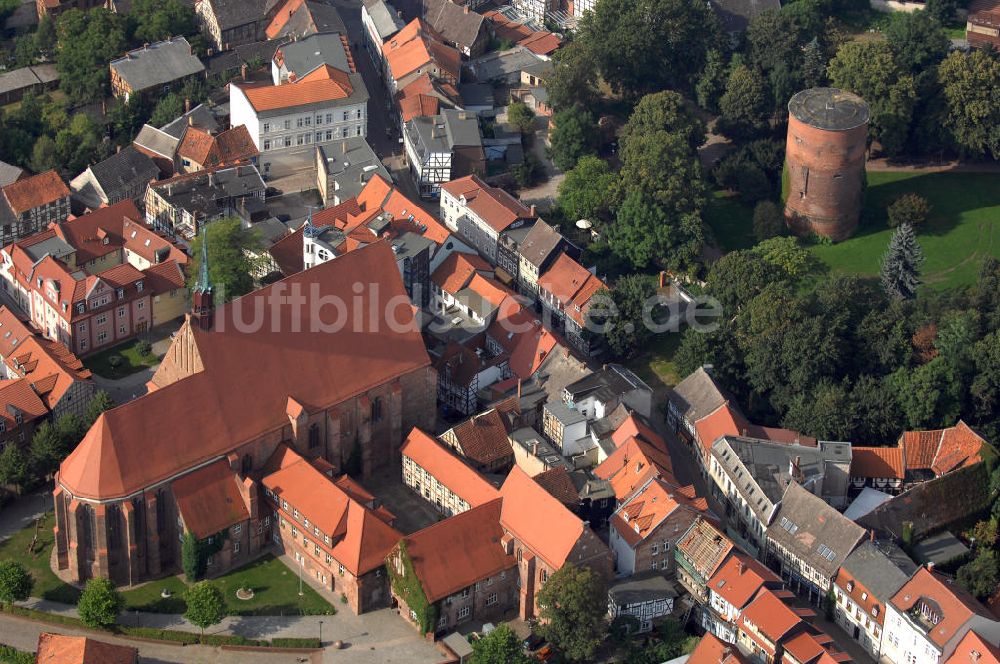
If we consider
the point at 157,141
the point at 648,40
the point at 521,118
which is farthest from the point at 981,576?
the point at 157,141

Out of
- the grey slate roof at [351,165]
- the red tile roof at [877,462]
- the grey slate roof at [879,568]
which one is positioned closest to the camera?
the grey slate roof at [879,568]

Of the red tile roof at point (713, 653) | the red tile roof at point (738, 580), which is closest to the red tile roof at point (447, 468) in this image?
the red tile roof at point (738, 580)

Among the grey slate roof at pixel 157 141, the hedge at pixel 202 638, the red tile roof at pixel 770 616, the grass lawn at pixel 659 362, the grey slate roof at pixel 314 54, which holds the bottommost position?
the grass lawn at pixel 659 362

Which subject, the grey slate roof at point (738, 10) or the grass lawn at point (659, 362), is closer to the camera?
the grass lawn at point (659, 362)

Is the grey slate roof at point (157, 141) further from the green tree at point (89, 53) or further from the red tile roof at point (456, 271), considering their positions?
the red tile roof at point (456, 271)

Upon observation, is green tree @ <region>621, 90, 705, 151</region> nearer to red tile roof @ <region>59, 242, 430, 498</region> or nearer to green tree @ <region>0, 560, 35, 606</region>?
red tile roof @ <region>59, 242, 430, 498</region>

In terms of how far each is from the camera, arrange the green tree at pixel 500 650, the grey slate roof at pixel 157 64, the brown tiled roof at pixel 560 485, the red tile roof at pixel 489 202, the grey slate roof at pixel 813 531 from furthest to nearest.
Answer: the grey slate roof at pixel 157 64 → the red tile roof at pixel 489 202 → the brown tiled roof at pixel 560 485 → the grey slate roof at pixel 813 531 → the green tree at pixel 500 650

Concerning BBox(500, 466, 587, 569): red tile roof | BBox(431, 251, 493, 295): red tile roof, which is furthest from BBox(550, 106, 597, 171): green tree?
BBox(500, 466, 587, 569): red tile roof

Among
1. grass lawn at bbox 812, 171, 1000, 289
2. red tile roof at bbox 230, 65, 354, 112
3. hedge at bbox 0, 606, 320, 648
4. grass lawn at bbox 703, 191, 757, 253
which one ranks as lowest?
grass lawn at bbox 703, 191, 757, 253
